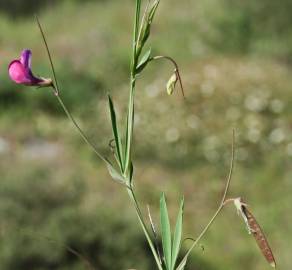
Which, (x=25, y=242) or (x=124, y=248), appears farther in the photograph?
(x=124, y=248)

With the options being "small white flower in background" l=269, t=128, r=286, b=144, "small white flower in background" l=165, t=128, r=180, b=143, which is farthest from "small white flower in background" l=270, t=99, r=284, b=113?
"small white flower in background" l=165, t=128, r=180, b=143

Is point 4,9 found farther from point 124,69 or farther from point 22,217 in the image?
point 22,217

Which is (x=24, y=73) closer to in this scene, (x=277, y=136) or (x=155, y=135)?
(x=155, y=135)

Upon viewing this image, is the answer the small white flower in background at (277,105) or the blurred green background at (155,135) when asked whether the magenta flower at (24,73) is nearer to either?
the blurred green background at (155,135)

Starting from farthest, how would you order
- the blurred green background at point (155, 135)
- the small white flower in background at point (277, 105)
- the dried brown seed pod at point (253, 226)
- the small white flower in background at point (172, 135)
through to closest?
the small white flower in background at point (277, 105), the small white flower in background at point (172, 135), the blurred green background at point (155, 135), the dried brown seed pod at point (253, 226)

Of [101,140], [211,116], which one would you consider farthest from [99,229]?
[211,116]

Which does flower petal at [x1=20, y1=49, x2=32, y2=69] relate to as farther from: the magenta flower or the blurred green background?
the blurred green background

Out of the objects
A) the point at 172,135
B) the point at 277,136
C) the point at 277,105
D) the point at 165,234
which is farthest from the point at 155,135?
the point at 165,234

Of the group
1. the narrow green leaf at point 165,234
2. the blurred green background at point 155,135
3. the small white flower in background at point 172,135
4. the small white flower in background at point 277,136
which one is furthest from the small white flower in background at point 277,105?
the narrow green leaf at point 165,234
